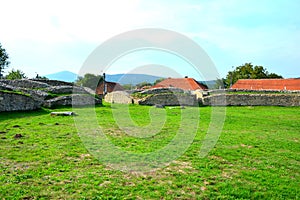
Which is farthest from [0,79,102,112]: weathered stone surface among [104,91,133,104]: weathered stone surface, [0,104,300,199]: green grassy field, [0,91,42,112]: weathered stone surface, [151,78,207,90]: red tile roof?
[151,78,207,90]: red tile roof

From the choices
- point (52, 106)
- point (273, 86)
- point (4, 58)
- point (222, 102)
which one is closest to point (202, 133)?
point (52, 106)

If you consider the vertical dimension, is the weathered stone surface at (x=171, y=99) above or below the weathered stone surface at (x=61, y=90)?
below

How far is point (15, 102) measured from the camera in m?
14.6

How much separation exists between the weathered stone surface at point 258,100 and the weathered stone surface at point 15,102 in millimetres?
16723

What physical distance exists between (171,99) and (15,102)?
13.4m

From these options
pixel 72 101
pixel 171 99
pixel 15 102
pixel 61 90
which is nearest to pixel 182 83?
pixel 171 99

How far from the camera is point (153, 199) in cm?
452

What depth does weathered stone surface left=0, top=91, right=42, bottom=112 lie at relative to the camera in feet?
45.8

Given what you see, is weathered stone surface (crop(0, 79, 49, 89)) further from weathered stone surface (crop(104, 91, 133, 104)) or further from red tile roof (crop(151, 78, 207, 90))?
red tile roof (crop(151, 78, 207, 90))

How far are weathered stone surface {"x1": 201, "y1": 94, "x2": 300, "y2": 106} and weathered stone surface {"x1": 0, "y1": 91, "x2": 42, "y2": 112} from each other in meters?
16.7

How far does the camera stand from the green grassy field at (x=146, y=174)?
4.75m

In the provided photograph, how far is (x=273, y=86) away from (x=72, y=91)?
36.0 metres

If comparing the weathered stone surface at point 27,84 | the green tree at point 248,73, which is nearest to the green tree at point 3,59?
the weathered stone surface at point 27,84

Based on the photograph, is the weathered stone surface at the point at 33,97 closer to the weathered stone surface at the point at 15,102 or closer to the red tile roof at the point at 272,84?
the weathered stone surface at the point at 15,102
